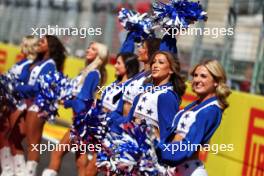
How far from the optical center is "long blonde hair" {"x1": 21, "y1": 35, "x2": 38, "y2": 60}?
24.7 ft

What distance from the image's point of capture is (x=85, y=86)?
670 centimetres

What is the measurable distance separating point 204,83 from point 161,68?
1.11 feet

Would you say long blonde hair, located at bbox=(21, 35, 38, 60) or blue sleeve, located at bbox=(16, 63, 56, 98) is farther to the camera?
long blonde hair, located at bbox=(21, 35, 38, 60)

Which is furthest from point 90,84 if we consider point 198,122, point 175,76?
point 198,122

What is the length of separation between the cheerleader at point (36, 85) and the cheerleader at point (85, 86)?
43cm

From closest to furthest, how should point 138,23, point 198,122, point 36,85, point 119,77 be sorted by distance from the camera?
point 198,122, point 138,23, point 119,77, point 36,85

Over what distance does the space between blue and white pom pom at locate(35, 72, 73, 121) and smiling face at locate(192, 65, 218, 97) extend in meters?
2.20

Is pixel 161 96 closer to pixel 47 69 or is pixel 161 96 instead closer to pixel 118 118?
pixel 118 118

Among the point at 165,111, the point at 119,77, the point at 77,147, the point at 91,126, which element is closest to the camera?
the point at 165,111

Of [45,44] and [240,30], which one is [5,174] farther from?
[240,30]

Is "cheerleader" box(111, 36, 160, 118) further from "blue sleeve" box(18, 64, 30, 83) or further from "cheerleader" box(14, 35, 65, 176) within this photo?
"blue sleeve" box(18, 64, 30, 83)

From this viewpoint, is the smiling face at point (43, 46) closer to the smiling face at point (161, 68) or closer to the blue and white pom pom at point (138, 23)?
the blue and white pom pom at point (138, 23)

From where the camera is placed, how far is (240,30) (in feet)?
35.6

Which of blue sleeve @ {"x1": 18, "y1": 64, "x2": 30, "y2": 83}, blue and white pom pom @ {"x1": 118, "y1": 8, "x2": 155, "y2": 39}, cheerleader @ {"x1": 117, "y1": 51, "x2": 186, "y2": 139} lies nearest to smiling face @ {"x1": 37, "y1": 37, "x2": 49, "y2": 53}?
blue sleeve @ {"x1": 18, "y1": 64, "x2": 30, "y2": 83}
